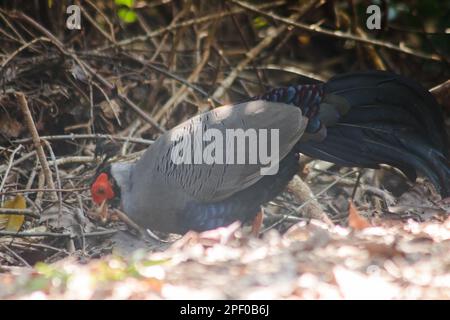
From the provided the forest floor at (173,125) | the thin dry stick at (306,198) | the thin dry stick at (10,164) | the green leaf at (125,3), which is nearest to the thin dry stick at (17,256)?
the forest floor at (173,125)

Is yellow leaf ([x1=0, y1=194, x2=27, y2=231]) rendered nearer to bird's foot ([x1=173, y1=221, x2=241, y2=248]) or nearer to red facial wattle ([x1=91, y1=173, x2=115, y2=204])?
red facial wattle ([x1=91, y1=173, x2=115, y2=204])

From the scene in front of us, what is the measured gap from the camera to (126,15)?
4.52 metres

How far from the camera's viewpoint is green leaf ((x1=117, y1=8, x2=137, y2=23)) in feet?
14.8

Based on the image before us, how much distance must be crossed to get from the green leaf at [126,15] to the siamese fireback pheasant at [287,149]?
4.59 ft

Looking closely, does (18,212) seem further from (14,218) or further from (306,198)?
(306,198)

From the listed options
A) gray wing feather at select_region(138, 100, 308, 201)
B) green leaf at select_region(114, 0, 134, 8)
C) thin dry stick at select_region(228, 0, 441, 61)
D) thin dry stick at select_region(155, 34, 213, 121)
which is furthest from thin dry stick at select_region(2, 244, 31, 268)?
thin dry stick at select_region(228, 0, 441, 61)

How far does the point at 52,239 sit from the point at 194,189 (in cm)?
75

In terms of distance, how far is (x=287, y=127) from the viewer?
10.6ft

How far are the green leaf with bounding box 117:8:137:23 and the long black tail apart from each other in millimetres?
1616

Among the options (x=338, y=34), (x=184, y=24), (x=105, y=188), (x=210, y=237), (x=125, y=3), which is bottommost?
(x=210, y=237)

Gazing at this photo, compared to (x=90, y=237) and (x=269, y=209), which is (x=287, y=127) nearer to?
(x=269, y=209)

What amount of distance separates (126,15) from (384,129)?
6.18 feet

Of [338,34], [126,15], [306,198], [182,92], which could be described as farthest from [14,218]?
[338,34]

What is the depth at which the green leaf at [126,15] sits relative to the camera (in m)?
4.52
